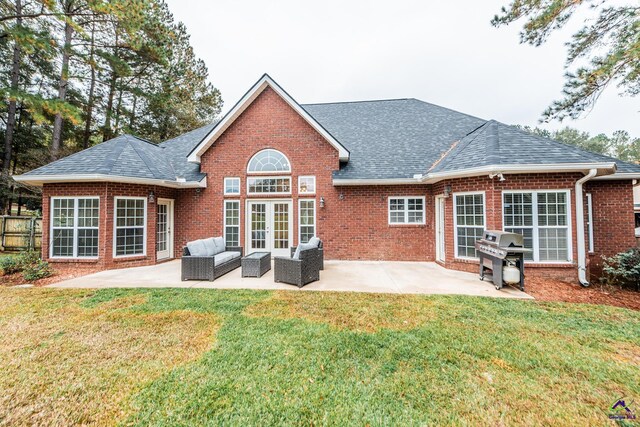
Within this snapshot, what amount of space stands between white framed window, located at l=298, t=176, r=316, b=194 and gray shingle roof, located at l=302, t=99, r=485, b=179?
1.11 m

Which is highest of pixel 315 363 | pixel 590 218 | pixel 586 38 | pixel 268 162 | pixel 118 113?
pixel 118 113

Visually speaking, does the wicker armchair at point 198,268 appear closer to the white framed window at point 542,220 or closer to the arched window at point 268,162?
the arched window at point 268,162

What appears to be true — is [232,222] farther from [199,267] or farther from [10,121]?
[10,121]

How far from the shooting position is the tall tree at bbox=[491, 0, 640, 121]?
6.72m

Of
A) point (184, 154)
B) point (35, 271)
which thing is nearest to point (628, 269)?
point (184, 154)

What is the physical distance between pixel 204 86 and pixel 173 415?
24.3 metres

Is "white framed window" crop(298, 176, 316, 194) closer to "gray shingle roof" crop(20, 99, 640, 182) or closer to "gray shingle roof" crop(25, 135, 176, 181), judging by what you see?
"gray shingle roof" crop(20, 99, 640, 182)

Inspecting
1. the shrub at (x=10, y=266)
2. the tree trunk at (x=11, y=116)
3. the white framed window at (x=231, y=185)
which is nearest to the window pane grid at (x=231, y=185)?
the white framed window at (x=231, y=185)

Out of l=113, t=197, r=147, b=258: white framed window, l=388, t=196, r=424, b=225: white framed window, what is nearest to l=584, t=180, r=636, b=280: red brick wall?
l=388, t=196, r=424, b=225: white framed window

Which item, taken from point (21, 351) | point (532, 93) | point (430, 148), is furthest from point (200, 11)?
point (532, 93)

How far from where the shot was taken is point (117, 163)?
8.66 m

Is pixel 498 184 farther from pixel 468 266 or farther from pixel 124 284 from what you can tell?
pixel 124 284

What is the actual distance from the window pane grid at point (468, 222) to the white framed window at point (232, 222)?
8309 millimetres

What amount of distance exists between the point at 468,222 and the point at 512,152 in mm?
2370
